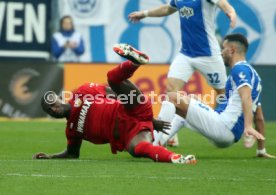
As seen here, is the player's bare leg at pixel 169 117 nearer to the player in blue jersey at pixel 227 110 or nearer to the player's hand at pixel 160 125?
the player in blue jersey at pixel 227 110

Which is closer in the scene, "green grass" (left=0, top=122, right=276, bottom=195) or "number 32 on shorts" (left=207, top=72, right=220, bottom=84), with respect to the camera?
"green grass" (left=0, top=122, right=276, bottom=195)

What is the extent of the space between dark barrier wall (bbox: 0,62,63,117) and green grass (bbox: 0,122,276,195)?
553 centimetres

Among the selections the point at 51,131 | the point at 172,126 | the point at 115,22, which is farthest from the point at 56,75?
the point at 172,126

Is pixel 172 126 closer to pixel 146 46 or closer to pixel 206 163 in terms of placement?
pixel 206 163

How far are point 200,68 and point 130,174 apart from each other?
395 cm

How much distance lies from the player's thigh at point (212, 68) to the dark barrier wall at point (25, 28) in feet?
32.6

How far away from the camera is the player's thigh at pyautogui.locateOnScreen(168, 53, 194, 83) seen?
40.0 ft

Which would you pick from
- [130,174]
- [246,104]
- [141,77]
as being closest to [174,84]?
[246,104]

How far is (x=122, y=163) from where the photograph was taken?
9891mm

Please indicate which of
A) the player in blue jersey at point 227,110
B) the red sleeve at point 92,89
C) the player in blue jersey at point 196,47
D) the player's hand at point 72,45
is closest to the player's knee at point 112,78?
the red sleeve at point 92,89

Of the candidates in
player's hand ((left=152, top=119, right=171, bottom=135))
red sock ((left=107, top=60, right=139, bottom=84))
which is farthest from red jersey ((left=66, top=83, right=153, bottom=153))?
red sock ((left=107, top=60, right=139, bottom=84))

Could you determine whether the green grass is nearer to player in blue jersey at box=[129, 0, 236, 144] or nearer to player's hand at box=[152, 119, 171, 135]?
player's hand at box=[152, 119, 171, 135]

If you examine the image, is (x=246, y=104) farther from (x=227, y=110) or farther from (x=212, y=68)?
(x=212, y=68)

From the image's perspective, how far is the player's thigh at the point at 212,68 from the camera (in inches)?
487
